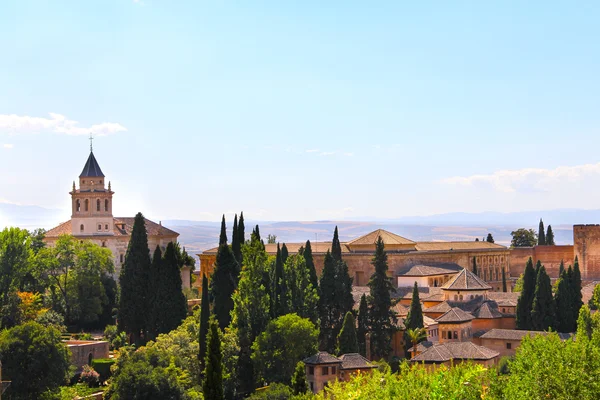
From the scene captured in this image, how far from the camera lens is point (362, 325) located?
142 ft

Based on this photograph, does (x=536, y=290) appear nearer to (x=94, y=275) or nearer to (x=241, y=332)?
(x=241, y=332)

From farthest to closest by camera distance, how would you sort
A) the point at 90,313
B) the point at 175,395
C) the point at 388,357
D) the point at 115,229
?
the point at 115,229, the point at 90,313, the point at 388,357, the point at 175,395

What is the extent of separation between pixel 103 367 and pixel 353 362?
35.2 ft

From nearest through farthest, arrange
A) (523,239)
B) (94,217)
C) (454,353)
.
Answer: (454,353), (94,217), (523,239)

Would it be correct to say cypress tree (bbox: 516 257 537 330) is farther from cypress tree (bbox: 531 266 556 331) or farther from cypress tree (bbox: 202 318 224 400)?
cypress tree (bbox: 202 318 224 400)

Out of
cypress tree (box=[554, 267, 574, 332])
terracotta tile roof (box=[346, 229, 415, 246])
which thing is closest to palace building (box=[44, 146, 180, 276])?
terracotta tile roof (box=[346, 229, 415, 246])

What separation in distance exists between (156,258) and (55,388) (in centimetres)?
966

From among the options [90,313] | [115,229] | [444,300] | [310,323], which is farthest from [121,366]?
[115,229]

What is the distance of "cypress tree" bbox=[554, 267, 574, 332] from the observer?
44.8 m

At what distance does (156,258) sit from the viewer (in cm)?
4381

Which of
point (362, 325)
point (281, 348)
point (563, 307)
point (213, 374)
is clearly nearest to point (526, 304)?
point (563, 307)

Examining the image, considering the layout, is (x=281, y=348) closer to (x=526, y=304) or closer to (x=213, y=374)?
(x=213, y=374)

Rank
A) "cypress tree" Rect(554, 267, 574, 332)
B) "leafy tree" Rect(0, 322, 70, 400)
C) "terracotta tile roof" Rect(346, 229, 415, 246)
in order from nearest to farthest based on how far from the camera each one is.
→ "leafy tree" Rect(0, 322, 70, 400) → "cypress tree" Rect(554, 267, 574, 332) → "terracotta tile roof" Rect(346, 229, 415, 246)

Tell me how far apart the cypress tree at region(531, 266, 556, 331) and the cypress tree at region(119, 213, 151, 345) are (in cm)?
1823
